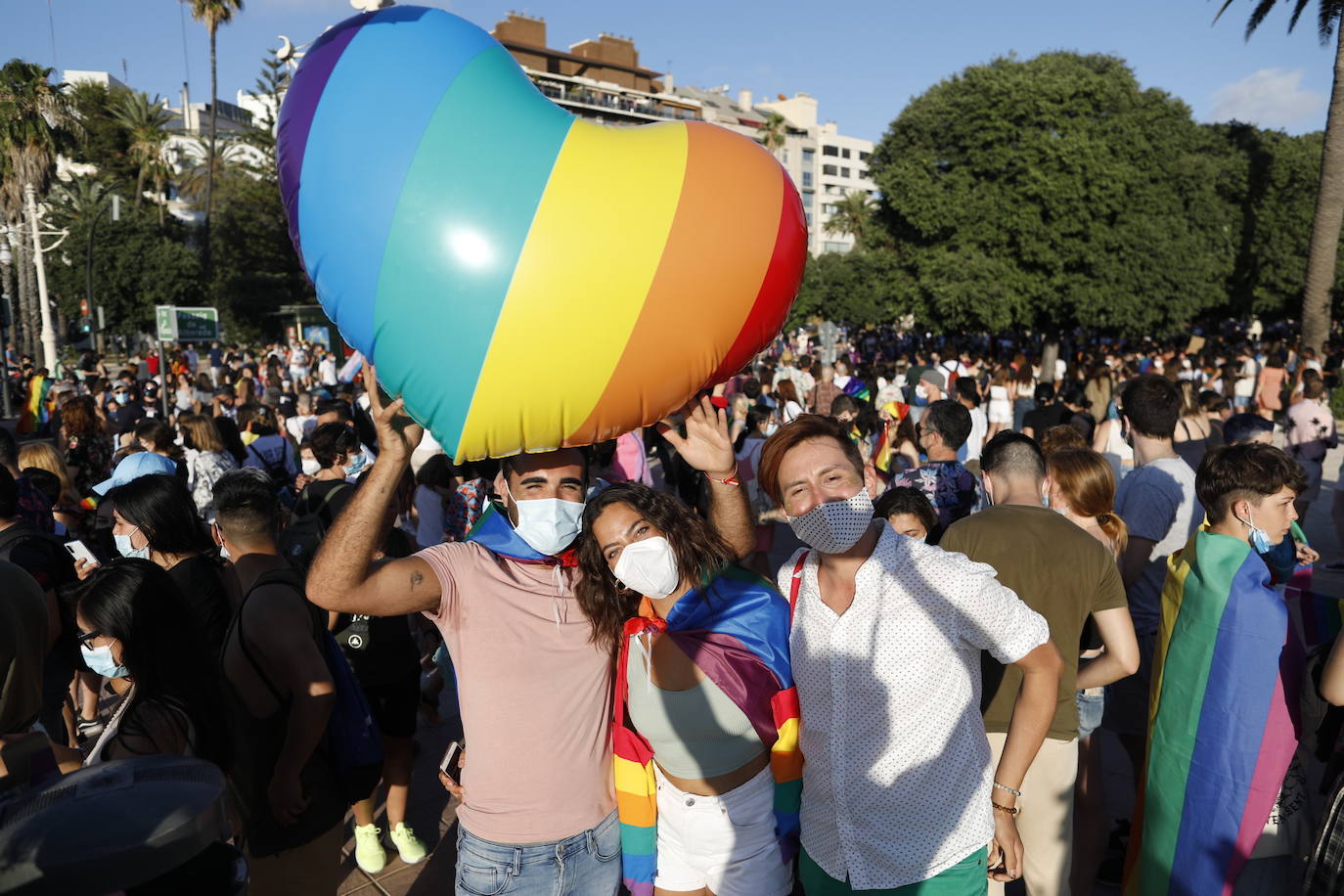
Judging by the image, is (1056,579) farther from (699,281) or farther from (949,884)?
(699,281)

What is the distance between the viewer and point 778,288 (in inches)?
85.0

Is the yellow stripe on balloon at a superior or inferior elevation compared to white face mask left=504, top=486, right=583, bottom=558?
superior

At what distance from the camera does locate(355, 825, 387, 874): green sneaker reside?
3.93 metres

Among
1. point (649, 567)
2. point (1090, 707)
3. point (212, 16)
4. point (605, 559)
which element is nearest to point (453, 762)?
point (605, 559)

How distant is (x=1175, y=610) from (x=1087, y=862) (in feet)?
4.07

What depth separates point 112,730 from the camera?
7.54 ft

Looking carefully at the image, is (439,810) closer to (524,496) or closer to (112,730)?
(112,730)

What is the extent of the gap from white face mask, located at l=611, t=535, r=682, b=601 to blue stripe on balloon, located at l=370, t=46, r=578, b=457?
542 millimetres

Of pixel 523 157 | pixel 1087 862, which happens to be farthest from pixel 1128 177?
pixel 523 157

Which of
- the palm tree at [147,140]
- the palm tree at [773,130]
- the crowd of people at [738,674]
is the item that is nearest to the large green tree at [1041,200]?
the crowd of people at [738,674]

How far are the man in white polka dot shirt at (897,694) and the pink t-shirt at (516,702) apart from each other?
0.62m

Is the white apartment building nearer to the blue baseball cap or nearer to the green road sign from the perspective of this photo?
the green road sign

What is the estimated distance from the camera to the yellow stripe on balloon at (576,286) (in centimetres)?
187

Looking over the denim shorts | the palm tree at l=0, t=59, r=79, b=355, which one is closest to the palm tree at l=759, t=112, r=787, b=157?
the palm tree at l=0, t=59, r=79, b=355
